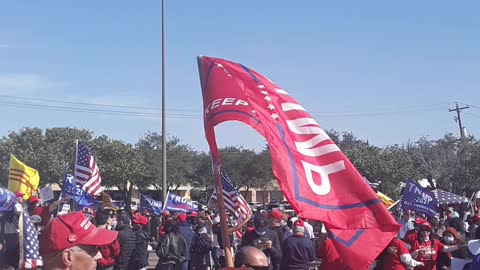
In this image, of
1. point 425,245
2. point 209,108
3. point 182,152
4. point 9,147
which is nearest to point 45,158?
point 9,147

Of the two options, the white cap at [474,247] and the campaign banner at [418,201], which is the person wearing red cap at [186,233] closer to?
the campaign banner at [418,201]

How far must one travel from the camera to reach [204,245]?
A: 15.3 metres

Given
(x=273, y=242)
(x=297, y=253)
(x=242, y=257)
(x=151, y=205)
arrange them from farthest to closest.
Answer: (x=151, y=205)
(x=273, y=242)
(x=297, y=253)
(x=242, y=257)

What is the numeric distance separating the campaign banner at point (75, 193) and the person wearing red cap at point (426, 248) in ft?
27.4

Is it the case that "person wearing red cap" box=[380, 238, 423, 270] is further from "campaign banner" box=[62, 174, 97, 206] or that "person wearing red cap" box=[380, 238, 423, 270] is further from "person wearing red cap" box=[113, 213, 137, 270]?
"campaign banner" box=[62, 174, 97, 206]

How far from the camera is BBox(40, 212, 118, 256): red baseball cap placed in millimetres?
3621

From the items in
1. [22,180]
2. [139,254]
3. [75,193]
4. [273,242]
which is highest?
[22,180]

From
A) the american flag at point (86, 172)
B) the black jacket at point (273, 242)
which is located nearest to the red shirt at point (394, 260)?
the black jacket at point (273, 242)

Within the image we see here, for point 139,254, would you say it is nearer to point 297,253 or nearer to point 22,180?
point 297,253

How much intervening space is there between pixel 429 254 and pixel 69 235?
330 inches

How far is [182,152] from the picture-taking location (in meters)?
66.2

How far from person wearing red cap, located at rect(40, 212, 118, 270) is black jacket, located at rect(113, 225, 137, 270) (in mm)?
8453

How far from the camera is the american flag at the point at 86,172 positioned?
54.6 feet

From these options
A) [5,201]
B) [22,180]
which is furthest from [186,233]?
[5,201]
